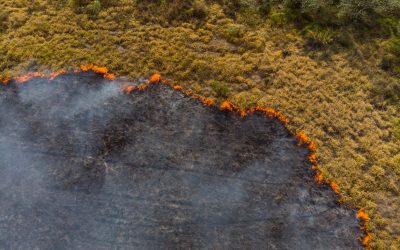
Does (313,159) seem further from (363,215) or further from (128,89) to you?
(128,89)

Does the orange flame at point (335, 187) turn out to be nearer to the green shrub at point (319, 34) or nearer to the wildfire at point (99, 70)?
the green shrub at point (319, 34)

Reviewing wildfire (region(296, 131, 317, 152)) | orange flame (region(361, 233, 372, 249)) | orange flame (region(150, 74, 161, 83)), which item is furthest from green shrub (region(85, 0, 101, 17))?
orange flame (region(361, 233, 372, 249))

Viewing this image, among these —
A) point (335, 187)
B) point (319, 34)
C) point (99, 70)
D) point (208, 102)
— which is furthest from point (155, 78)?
point (335, 187)

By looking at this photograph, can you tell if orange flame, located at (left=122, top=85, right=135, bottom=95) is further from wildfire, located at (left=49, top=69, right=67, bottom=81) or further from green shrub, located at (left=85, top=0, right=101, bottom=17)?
green shrub, located at (left=85, top=0, right=101, bottom=17)

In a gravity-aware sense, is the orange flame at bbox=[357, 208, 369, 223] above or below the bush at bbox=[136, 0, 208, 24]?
below

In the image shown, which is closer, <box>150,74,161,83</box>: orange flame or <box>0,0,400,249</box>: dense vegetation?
<box>0,0,400,249</box>: dense vegetation

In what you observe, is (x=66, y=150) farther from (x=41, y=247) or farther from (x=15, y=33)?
(x=15, y=33)
